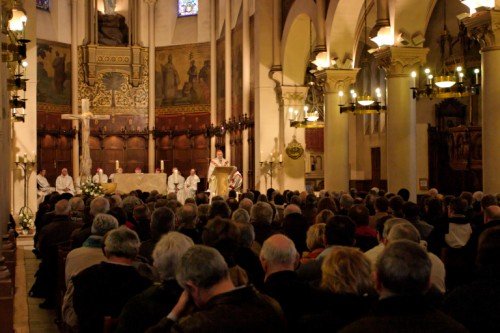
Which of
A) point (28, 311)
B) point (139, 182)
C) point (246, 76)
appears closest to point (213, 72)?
point (246, 76)

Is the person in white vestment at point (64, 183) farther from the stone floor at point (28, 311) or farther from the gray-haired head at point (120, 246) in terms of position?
the gray-haired head at point (120, 246)

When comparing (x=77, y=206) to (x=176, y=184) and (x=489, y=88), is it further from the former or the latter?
(x=176, y=184)

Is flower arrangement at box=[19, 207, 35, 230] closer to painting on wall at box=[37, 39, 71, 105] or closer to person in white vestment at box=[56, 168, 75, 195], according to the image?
person in white vestment at box=[56, 168, 75, 195]

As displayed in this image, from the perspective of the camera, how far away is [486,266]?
450cm

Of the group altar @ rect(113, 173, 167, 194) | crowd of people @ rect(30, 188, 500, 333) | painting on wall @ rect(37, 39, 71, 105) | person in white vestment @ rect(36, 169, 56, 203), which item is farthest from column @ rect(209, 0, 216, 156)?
crowd of people @ rect(30, 188, 500, 333)

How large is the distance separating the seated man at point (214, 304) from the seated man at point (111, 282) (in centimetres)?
173

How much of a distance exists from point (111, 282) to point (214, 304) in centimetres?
212

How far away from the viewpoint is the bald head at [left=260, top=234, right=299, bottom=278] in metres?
5.07

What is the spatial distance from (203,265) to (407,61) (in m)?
13.9

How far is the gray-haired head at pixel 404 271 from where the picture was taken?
3572 mm

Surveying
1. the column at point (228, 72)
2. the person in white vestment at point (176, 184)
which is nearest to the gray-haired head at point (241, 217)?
the person in white vestment at point (176, 184)

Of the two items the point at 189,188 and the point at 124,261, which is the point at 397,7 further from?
the point at 189,188

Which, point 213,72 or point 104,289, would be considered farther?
point 213,72

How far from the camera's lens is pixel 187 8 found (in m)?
36.8
